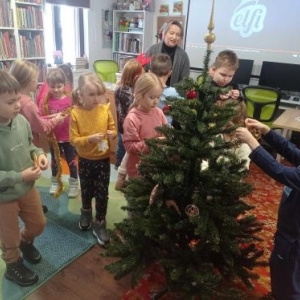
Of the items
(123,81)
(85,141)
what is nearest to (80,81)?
(85,141)

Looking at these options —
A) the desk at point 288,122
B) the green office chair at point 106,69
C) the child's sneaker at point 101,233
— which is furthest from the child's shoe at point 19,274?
the green office chair at point 106,69

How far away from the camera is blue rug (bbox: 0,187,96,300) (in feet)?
5.22

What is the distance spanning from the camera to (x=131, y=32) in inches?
213

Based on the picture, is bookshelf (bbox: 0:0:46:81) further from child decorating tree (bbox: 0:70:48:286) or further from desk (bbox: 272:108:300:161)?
desk (bbox: 272:108:300:161)

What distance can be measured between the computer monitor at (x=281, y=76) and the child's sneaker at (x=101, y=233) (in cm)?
358

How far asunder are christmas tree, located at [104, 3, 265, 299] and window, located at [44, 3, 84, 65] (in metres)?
4.31

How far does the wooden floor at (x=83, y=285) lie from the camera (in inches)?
61.9

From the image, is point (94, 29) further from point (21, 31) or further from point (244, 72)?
point (244, 72)

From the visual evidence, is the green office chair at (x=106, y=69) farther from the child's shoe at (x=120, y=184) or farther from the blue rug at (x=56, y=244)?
the child's shoe at (x=120, y=184)

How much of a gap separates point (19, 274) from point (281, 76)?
4.23 meters

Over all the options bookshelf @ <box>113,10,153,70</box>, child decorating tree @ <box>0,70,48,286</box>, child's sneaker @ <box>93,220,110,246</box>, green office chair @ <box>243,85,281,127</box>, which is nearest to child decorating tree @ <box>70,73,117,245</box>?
child's sneaker @ <box>93,220,110,246</box>

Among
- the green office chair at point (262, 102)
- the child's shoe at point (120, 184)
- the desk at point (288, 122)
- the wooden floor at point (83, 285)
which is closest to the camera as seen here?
the child's shoe at point (120, 184)

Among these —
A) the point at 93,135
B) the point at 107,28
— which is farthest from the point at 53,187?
the point at 107,28

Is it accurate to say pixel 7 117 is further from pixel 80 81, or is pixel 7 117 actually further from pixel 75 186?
pixel 75 186
